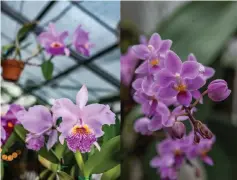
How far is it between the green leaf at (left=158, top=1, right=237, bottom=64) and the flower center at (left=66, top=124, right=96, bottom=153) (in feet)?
1.14

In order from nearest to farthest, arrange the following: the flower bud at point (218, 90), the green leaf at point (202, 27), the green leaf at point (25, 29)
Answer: the flower bud at point (218, 90)
the green leaf at point (25, 29)
the green leaf at point (202, 27)

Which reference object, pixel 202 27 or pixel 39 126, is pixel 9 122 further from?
pixel 202 27

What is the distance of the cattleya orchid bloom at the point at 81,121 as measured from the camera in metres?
0.48

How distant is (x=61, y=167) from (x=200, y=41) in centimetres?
47

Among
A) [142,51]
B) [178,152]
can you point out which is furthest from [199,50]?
[142,51]

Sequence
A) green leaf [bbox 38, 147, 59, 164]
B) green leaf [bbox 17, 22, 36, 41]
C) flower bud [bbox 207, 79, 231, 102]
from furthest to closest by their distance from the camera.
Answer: green leaf [bbox 17, 22, 36, 41] < green leaf [bbox 38, 147, 59, 164] < flower bud [bbox 207, 79, 231, 102]

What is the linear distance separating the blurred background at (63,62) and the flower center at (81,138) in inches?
2.1

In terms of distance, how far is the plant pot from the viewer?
0.64 meters

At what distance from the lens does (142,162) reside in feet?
3.14

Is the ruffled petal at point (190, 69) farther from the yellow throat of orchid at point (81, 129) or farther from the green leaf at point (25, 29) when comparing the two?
the green leaf at point (25, 29)

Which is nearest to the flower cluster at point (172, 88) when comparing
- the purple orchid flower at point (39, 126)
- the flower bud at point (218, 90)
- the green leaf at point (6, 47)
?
the flower bud at point (218, 90)

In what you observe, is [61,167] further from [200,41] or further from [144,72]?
[200,41]

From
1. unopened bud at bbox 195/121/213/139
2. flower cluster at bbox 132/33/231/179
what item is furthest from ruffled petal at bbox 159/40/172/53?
unopened bud at bbox 195/121/213/139

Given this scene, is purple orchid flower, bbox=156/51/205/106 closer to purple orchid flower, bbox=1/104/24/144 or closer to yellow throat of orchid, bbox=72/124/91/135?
yellow throat of orchid, bbox=72/124/91/135
